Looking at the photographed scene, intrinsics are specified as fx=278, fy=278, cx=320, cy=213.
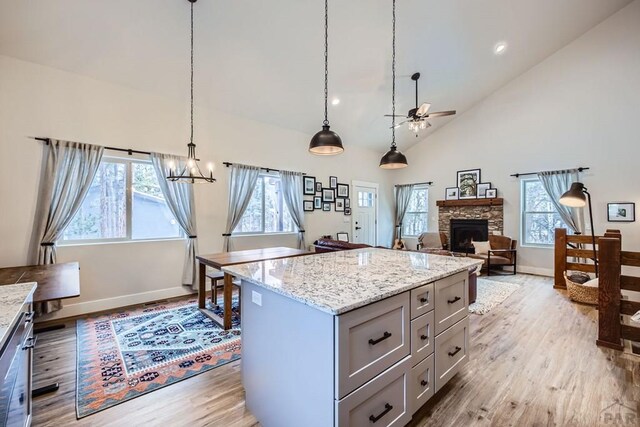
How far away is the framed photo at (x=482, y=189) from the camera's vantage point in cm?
662

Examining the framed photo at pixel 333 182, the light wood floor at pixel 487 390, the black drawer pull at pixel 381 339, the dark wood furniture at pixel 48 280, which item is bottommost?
the light wood floor at pixel 487 390

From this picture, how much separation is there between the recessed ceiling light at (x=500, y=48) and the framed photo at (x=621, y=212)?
3447 millimetres

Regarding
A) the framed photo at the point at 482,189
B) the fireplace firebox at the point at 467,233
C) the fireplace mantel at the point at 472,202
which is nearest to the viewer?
the fireplace mantel at the point at 472,202

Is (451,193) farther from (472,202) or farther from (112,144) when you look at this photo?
(112,144)

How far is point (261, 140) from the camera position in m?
5.37

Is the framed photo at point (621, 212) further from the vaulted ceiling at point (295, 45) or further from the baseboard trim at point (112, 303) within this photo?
the baseboard trim at point (112, 303)

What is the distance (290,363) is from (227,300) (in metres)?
1.86

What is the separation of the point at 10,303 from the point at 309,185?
5.14 metres

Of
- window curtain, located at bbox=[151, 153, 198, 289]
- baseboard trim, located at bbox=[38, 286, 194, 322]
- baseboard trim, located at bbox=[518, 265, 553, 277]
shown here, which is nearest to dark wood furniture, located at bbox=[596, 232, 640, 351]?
baseboard trim, located at bbox=[518, 265, 553, 277]

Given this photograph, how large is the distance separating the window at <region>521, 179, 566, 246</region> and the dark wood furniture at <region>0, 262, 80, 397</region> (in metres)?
7.61

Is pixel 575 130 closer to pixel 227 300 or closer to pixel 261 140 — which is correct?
pixel 261 140

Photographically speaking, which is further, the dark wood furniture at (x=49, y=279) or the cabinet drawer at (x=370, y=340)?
the dark wood furniture at (x=49, y=279)

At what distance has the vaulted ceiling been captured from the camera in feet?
10.2

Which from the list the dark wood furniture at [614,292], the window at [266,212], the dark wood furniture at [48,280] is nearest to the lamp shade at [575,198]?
the dark wood furniture at [614,292]
